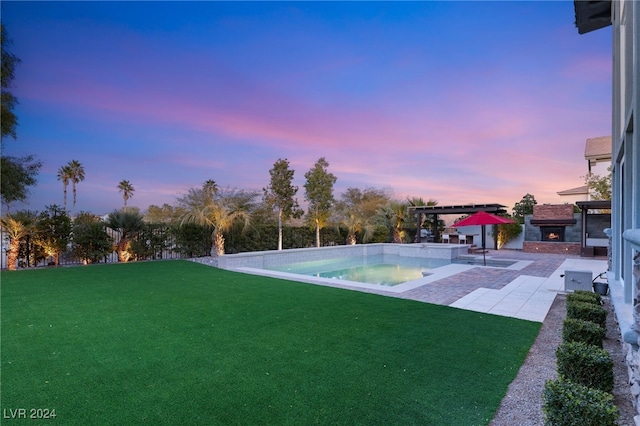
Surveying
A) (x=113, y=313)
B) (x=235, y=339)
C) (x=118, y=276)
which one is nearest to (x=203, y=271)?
(x=118, y=276)

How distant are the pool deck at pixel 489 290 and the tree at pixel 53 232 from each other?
7105 millimetres

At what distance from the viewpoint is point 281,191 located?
A: 18.4m

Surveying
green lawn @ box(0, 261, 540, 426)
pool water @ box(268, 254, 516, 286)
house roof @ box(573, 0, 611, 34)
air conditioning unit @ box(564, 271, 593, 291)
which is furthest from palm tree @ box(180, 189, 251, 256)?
house roof @ box(573, 0, 611, 34)

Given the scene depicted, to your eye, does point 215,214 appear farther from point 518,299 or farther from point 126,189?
point 126,189

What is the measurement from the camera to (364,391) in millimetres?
2904

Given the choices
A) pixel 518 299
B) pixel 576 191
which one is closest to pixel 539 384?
pixel 518 299

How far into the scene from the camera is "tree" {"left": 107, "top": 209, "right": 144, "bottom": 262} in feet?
43.3

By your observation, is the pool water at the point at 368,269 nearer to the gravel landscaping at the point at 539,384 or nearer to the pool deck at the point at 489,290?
the pool deck at the point at 489,290

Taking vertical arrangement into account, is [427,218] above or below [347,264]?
above

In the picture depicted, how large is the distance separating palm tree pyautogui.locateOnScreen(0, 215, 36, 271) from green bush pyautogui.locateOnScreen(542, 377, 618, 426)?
14.5 m

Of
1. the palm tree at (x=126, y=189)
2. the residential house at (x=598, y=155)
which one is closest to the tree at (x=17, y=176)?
the palm tree at (x=126, y=189)

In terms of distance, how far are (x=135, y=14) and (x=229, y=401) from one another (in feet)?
40.1

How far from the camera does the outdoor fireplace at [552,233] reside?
62.8 ft

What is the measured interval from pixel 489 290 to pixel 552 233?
15.5 metres
